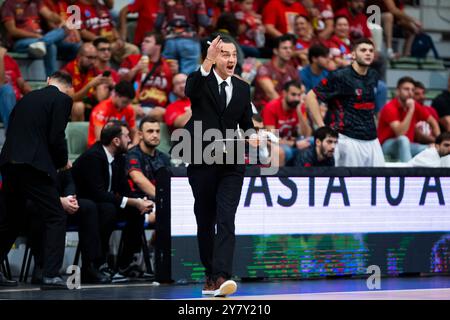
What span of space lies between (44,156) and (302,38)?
7372 mm

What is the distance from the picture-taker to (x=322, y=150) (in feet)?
37.7

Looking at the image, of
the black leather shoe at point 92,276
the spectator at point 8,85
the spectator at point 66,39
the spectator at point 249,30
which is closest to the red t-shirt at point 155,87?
the spectator at point 66,39

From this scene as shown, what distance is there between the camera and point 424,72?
Result: 696 inches

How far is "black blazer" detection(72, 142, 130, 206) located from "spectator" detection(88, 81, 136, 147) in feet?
3.95

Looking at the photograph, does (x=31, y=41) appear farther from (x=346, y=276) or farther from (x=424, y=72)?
(x=424, y=72)

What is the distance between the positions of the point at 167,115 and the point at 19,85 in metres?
1.86

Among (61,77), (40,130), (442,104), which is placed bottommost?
(40,130)

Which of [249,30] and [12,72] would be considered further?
[249,30]

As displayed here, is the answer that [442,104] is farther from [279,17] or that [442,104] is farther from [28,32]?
[28,32]

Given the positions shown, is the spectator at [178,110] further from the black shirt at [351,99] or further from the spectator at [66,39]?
the black shirt at [351,99]

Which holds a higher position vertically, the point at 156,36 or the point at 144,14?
the point at 144,14

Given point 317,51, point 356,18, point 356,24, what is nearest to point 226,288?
point 317,51

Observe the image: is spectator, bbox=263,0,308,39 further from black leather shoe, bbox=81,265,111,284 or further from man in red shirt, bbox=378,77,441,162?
black leather shoe, bbox=81,265,111,284
